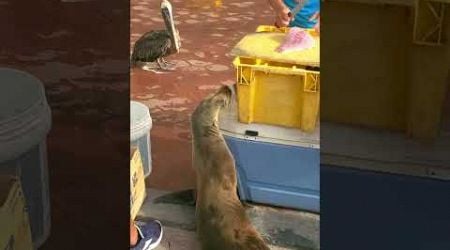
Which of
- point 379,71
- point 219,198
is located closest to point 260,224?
point 219,198

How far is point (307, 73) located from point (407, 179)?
0.18 meters

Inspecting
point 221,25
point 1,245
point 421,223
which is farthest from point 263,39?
point 1,245

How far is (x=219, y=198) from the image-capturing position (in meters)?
1.07

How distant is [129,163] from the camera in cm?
113

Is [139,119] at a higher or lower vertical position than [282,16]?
lower

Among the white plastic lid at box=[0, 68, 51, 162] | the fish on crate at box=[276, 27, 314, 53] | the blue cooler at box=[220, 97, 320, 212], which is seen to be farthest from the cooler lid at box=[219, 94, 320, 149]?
the white plastic lid at box=[0, 68, 51, 162]

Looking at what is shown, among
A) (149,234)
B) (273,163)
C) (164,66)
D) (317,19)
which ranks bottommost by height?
(149,234)

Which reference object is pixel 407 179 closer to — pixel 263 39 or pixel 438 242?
pixel 438 242

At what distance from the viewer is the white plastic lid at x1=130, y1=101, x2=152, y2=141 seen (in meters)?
1.14

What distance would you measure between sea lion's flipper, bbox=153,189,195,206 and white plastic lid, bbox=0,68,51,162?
20 centimetres

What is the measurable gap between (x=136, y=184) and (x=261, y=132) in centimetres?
22

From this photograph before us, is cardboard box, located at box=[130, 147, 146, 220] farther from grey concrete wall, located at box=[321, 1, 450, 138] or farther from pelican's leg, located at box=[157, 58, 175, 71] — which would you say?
grey concrete wall, located at box=[321, 1, 450, 138]

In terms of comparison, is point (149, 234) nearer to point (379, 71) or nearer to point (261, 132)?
point (261, 132)

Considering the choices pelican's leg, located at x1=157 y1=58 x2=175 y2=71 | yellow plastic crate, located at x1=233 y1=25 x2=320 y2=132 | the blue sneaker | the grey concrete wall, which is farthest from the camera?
pelican's leg, located at x1=157 y1=58 x2=175 y2=71
